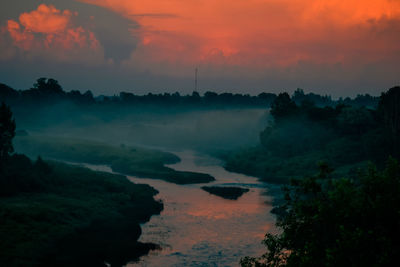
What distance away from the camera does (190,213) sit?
65.7m

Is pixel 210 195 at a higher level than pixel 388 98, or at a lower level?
lower

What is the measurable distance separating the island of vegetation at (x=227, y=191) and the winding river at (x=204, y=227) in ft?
4.53

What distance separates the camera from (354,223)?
71.9 ft

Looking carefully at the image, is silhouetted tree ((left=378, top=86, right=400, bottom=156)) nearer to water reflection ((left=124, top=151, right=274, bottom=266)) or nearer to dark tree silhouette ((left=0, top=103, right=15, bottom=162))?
water reflection ((left=124, top=151, right=274, bottom=266))

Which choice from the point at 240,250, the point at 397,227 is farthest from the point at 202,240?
the point at 397,227

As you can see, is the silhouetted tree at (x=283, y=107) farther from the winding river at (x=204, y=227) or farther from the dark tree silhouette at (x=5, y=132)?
the dark tree silhouette at (x=5, y=132)

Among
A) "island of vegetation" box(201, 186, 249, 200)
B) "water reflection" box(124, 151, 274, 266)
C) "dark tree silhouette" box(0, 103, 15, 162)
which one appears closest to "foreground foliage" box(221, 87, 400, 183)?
"island of vegetation" box(201, 186, 249, 200)

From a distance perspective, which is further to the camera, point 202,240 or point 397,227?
point 202,240

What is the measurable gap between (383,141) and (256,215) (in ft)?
171

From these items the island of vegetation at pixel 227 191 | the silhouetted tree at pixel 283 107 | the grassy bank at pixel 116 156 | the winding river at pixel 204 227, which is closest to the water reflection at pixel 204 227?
the winding river at pixel 204 227

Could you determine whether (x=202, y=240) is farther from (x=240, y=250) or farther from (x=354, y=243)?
(x=354, y=243)

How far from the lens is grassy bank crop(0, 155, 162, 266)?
44625mm

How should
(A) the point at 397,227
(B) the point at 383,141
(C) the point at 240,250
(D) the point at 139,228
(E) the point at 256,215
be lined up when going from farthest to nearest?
(B) the point at 383,141 → (E) the point at 256,215 → (D) the point at 139,228 → (C) the point at 240,250 → (A) the point at 397,227

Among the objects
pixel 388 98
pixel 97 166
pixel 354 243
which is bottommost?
pixel 97 166
